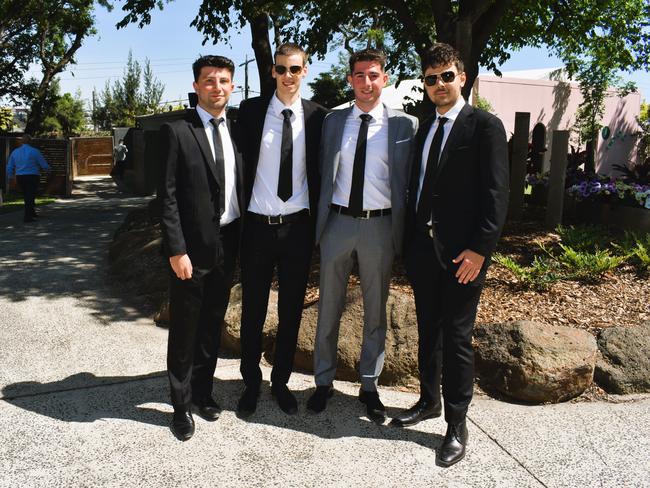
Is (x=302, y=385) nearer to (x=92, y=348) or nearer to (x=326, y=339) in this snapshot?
(x=326, y=339)

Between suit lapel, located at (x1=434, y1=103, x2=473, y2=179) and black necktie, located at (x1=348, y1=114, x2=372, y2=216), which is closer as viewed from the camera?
suit lapel, located at (x1=434, y1=103, x2=473, y2=179)

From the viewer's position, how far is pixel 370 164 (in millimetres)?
3631

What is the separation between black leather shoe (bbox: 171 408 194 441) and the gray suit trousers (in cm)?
83

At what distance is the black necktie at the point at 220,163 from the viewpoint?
11.7 ft

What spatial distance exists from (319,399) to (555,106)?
21.9m


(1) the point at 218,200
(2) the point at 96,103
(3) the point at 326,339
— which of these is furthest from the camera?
(2) the point at 96,103

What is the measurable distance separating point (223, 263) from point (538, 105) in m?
21.0

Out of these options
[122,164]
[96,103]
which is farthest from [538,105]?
[96,103]

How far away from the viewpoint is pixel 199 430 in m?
3.64

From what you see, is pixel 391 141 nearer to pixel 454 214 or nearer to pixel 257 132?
pixel 454 214

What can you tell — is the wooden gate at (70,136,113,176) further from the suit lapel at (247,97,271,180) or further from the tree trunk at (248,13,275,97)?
the suit lapel at (247,97,271,180)

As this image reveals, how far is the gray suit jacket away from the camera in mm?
3607

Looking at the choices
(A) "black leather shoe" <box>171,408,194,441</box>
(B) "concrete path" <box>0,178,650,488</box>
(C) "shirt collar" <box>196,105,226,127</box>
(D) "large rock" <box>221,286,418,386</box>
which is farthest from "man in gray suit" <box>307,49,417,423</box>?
(A) "black leather shoe" <box>171,408,194,441</box>

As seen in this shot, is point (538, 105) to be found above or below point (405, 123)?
above
